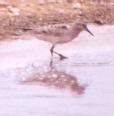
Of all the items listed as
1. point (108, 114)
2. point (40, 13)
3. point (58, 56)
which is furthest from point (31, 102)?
point (40, 13)

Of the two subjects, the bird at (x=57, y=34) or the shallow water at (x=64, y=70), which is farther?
A: the bird at (x=57, y=34)

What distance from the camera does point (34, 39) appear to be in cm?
1052

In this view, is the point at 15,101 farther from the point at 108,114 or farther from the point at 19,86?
the point at 108,114

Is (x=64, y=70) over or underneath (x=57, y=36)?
over

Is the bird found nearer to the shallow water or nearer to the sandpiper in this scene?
the sandpiper

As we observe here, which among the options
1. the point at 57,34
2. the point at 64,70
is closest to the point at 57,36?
the point at 57,34

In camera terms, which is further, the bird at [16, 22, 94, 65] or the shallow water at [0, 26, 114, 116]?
the bird at [16, 22, 94, 65]

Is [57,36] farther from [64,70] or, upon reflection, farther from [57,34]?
[64,70]

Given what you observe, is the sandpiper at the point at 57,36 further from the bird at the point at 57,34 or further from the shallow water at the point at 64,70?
the shallow water at the point at 64,70

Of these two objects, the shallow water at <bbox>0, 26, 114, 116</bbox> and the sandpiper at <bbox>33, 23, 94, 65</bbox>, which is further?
the sandpiper at <bbox>33, 23, 94, 65</bbox>

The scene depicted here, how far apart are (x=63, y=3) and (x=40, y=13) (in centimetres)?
52

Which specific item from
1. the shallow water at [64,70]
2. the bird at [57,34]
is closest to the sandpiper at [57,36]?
the bird at [57,34]

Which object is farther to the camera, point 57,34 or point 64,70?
point 57,34

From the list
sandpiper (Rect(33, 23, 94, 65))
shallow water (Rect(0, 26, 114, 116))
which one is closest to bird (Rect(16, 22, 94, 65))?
sandpiper (Rect(33, 23, 94, 65))
